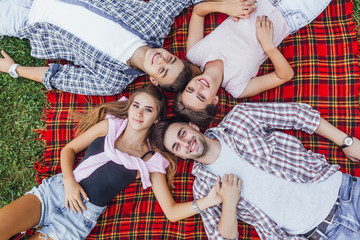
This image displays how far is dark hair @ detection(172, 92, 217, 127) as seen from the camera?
2838mm

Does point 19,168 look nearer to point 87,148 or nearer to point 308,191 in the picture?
point 87,148

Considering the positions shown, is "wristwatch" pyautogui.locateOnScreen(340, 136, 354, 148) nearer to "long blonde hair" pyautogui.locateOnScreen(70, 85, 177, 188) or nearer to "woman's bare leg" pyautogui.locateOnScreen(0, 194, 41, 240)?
"long blonde hair" pyautogui.locateOnScreen(70, 85, 177, 188)

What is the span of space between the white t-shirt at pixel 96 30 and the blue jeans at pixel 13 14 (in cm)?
32

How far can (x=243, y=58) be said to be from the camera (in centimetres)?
291

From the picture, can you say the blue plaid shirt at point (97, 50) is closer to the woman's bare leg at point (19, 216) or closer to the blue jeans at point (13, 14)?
the blue jeans at point (13, 14)

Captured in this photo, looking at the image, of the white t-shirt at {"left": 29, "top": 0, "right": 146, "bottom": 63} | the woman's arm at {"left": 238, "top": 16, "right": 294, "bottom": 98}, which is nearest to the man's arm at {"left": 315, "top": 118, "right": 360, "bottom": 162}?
the woman's arm at {"left": 238, "top": 16, "right": 294, "bottom": 98}

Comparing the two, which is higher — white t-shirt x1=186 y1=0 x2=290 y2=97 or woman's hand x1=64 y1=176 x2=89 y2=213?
white t-shirt x1=186 y1=0 x2=290 y2=97

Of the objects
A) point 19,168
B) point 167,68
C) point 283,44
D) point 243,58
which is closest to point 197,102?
point 167,68

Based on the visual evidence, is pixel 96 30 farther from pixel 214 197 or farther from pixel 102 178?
pixel 214 197

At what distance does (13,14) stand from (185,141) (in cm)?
233

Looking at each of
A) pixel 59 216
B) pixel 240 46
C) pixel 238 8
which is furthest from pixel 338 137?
pixel 59 216

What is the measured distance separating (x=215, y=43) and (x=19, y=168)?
247cm

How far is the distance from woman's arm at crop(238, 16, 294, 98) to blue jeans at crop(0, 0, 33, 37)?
96.0 inches

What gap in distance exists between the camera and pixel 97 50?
3.04 meters
